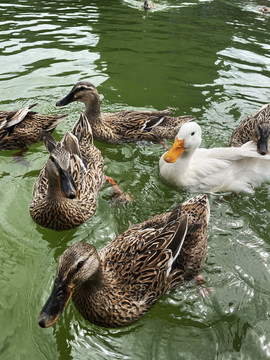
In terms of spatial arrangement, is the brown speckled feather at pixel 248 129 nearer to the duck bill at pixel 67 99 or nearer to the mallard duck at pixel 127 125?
the mallard duck at pixel 127 125

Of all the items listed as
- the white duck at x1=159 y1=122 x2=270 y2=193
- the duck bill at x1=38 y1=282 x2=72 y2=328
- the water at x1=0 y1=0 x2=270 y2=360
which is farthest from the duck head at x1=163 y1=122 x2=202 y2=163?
Result: the duck bill at x1=38 y1=282 x2=72 y2=328

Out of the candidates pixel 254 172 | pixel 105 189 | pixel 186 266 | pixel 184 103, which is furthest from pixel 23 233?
pixel 184 103

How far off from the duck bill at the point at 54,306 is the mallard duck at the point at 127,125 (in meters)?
3.69

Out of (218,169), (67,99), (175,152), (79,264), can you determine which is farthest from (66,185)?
(67,99)

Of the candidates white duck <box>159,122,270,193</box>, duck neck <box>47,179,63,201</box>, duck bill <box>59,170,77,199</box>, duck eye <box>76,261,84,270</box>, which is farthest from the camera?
white duck <box>159,122,270,193</box>

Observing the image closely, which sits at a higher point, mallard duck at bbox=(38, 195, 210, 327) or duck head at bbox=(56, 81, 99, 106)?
duck head at bbox=(56, 81, 99, 106)

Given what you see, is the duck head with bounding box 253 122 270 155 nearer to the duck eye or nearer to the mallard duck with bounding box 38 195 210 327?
the mallard duck with bounding box 38 195 210 327

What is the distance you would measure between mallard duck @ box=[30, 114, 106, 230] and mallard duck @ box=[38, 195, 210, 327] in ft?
2.51

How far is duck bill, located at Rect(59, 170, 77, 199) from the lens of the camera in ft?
12.5

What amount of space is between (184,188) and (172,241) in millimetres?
1642

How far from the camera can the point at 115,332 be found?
3.20 m

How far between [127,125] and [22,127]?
1.76 m

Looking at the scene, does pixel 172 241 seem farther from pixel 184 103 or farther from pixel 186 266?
pixel 184 103

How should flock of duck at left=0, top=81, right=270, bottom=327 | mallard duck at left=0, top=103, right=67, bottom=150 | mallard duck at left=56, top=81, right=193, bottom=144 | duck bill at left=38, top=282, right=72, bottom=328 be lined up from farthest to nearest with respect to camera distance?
mallard duck at left=56, top=81, right=193, bottom=144 < mallard duck at left=0, top=103, right=67, bottom=150 < flock of duck at left=0, top=81, right=270, bottom=327 < duck bill at left=38, top=282, right=72, bottom=328
